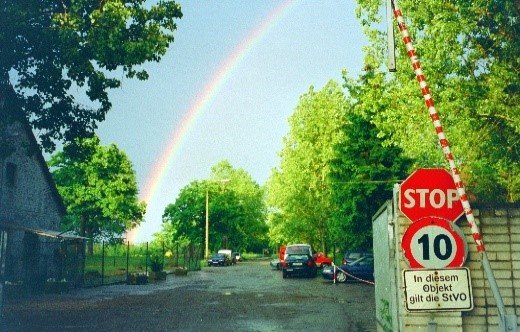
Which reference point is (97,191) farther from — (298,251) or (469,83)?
(469,83)

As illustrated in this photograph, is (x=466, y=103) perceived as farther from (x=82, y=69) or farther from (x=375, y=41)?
(x=82, y=69)

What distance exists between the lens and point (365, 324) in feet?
41.0

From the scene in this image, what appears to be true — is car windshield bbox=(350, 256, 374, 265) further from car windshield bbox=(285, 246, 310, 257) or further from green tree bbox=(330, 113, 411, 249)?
car windshield bbox=(285, 246, 310, 257)

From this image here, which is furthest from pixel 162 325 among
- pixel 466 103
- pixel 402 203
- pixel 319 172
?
pixel 319 172

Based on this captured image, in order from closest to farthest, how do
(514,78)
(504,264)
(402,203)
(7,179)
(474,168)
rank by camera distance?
(402,203) < (504,264) < (514,78) < (474,168) < (7,179)

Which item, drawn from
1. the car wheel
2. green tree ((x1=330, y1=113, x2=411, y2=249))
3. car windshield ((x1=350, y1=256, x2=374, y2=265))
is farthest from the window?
green tree ((x1=330, y1=113, x2=411, y2=249))

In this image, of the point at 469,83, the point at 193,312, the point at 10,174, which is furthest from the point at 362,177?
the point at 193,312

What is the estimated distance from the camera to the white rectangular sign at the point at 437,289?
6332 mm

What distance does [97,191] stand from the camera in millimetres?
62188

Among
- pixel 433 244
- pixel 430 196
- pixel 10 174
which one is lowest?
pixel 433 244

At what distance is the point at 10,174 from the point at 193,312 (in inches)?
612

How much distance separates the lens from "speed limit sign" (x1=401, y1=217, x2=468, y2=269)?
611cm

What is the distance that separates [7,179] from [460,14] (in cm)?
2092

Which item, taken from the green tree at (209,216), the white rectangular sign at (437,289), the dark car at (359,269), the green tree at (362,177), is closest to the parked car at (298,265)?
the green tree at (362,177)
